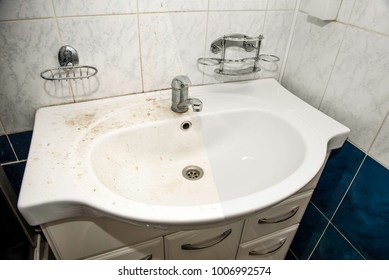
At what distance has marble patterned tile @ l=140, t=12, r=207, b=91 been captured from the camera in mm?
775

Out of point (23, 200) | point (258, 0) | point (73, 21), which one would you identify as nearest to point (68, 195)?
point (23, 200)

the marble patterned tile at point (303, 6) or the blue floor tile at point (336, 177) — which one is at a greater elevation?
the marble patterned tile at point (303, 6)

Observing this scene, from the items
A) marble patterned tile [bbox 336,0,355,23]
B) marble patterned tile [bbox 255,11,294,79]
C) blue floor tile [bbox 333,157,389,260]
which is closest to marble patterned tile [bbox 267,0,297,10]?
marble patterned tile [bbox 255,11,294,79]

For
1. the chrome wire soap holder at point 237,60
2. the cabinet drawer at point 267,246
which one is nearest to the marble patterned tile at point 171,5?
the chrome wire soap holder at point 237,60

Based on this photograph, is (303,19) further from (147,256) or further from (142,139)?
(147,256)

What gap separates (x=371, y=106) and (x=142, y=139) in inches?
25.3

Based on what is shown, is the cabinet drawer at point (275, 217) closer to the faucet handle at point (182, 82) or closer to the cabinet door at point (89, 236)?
the cabinet door at point (89, 236)

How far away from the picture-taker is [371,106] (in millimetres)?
723

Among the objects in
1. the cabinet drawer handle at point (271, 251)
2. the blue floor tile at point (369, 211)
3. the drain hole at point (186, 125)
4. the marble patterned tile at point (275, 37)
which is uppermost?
the marble patterned tile at point (275, 37)

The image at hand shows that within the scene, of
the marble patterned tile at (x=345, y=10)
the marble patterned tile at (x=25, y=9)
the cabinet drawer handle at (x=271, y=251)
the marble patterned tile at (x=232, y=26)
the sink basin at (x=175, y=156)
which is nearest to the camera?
the sink basin at (x=175, y=156)

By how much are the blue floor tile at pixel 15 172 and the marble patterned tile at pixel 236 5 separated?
754mm

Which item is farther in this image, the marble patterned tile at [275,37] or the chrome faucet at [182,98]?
the marble patterned tile at [275,37]

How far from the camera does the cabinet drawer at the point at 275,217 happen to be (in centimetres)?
82

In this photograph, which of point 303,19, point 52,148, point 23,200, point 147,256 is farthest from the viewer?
point 303,19
